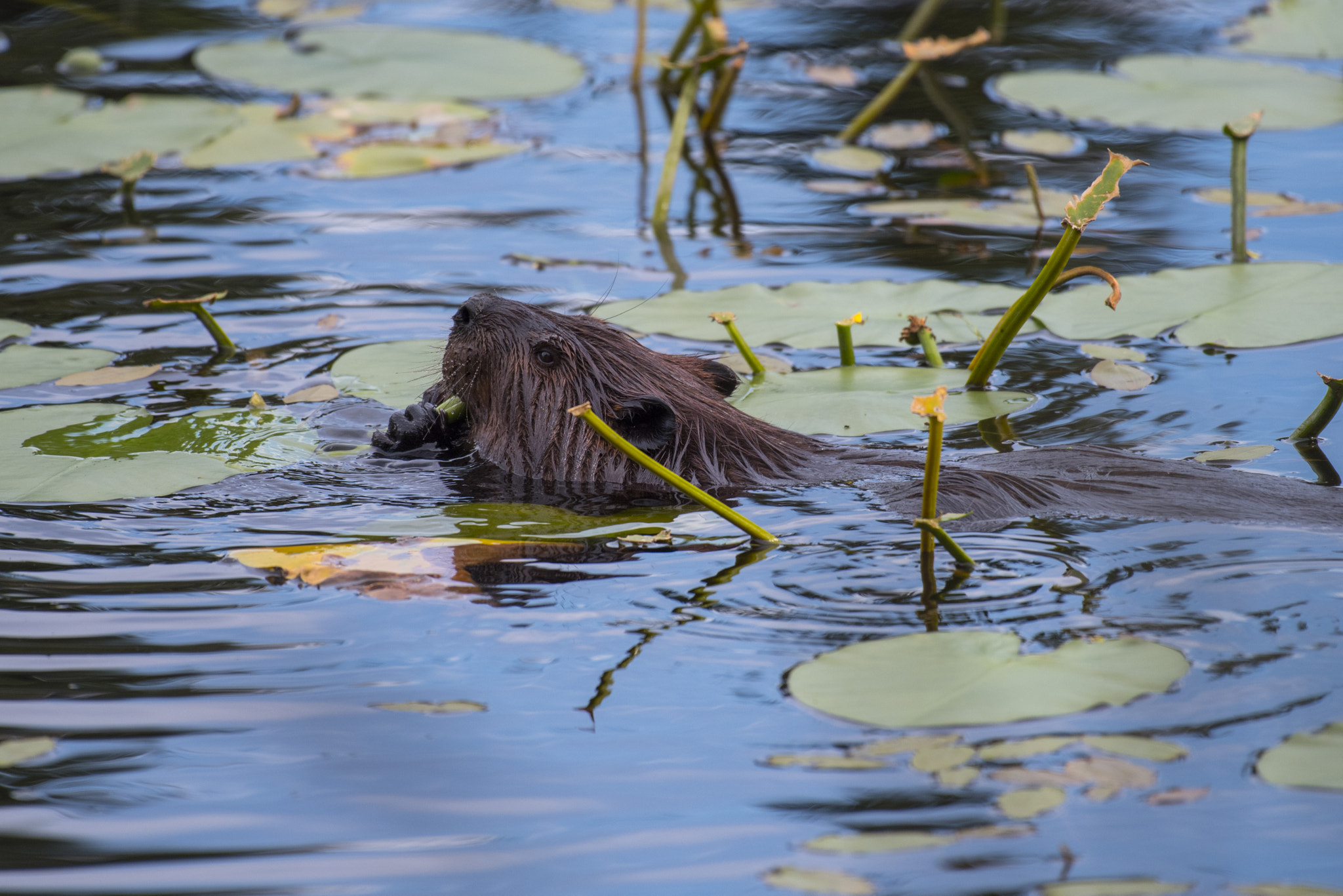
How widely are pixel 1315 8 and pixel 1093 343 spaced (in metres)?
5.44

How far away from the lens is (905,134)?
8.28 meters

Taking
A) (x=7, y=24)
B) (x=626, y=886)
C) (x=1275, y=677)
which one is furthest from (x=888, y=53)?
(x=626, y=886)

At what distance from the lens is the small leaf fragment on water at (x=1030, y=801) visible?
8.52 feet

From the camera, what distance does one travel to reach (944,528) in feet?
12.9

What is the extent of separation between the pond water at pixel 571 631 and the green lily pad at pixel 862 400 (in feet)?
0.48

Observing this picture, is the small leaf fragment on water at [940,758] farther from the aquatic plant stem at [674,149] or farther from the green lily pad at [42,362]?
the aquatic plant stem at [674,149]

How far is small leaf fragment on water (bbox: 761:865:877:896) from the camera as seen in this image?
2.43 metres

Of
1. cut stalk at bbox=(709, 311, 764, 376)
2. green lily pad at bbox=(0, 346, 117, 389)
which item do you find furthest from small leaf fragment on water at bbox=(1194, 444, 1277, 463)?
green lily pad at bbox=(0, 346, 117, 389)

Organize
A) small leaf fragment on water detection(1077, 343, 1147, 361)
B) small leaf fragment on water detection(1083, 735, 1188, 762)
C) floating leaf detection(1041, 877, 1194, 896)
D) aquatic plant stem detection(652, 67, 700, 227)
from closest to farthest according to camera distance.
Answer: floating leaf detection(1041, 877, 1194, 896)
small leaf fragment on water detection(1083, 735, 1188, 762)
small leaf fragment on water detection(1077, 343, 1147, 361)
aquatic plant stem detection(652, 67, 700, 227)

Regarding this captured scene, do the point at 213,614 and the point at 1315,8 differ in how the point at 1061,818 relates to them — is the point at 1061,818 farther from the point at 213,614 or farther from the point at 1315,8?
the point at 1315,8

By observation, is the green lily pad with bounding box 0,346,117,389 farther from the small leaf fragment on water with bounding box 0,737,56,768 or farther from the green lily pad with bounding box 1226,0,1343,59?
the green lily pad with bounding box 1226,0,1343,59

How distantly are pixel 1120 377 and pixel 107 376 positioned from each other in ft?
11.7

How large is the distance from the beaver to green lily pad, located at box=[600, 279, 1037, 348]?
23.7 inches

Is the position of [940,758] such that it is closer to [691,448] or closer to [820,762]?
[820,762]
